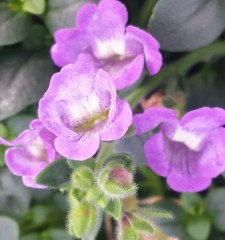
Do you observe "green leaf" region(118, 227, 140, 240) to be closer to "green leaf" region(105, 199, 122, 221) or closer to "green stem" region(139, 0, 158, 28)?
"green leaf" region(105, 199, 122, 221)

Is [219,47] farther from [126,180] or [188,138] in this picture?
[126,180]

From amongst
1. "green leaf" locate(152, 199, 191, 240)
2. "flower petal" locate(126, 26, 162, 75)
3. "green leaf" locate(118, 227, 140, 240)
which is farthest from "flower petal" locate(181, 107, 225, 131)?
"green leaf" locate(152, 199, 191, 240)

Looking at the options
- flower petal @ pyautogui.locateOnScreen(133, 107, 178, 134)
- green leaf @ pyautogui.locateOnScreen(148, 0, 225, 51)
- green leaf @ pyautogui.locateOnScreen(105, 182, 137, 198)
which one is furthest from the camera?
green leaf @ pyautogui.locateOnScreen(148, 0, 225, 51)

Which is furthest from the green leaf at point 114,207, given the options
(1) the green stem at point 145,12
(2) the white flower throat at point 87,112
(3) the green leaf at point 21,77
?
(1) the green stem at point 145,12

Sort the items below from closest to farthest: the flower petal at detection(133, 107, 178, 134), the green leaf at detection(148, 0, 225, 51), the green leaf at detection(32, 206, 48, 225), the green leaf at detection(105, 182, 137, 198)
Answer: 1. the green leaf at detection(105, 182, 137, 198)
2. the flower petal at detection(133, 107, 178, 134)
3. the green leaf at detection(148, 0, 225, 51)
4. the green leaf at detection(32, 206, 48, 225)

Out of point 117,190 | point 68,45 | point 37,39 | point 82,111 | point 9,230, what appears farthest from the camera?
point 37,39

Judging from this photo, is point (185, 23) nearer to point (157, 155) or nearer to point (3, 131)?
point (157, 155)

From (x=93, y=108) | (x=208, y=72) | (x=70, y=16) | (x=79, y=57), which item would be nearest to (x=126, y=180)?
(x=93, y=108)

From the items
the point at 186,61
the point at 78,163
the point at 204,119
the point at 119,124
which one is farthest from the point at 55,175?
the point at 186,61
